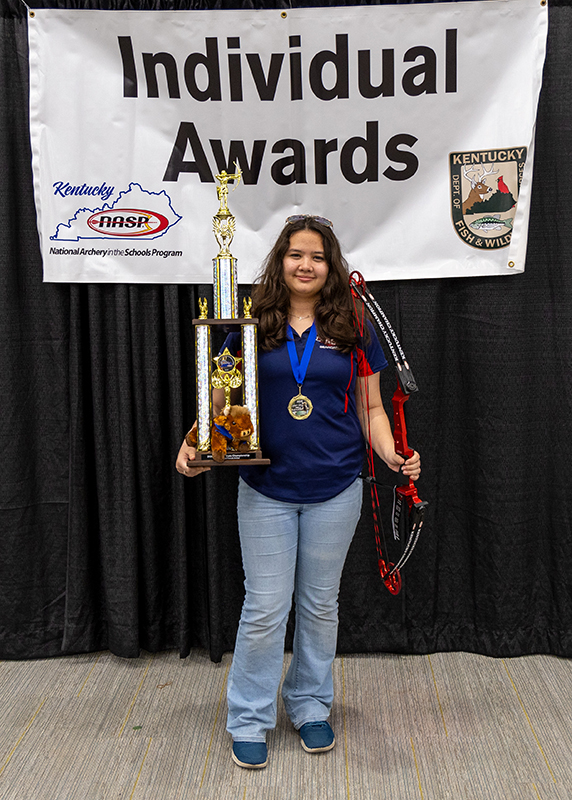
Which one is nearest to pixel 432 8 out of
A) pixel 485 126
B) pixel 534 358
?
pixel 485 126

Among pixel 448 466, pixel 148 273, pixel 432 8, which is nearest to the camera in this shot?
pixel 432 8

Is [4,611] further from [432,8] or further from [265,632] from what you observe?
[432,8]

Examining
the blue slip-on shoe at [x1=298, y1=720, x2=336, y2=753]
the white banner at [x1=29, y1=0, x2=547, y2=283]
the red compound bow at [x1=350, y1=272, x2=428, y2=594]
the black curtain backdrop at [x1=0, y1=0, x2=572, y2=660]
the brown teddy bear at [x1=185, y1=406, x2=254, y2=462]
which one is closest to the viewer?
the brown teddy bear at [x1=185, y1=406, x2=254, y2=462]

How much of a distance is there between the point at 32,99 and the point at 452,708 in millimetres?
2312

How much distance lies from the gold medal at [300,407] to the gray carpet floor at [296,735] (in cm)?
96

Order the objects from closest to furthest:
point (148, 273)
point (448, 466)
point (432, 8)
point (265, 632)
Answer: point (265, 632) → point (432, 8) → point (148, 273) → point (448, 466)

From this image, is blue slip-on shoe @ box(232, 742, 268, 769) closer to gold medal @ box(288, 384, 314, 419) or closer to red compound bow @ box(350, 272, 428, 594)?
red compound bow @ box(350, 272, 428, 594)

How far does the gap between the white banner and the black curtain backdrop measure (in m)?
0.11

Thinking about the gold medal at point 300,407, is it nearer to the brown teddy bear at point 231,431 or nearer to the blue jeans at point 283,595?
the brown teddy bear at point 231,431

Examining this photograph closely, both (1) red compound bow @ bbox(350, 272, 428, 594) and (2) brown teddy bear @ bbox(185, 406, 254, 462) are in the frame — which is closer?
(2) brown teddy bear @ bbox(185, 406, 254, 462)

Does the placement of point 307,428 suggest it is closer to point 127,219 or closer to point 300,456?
point 300,456

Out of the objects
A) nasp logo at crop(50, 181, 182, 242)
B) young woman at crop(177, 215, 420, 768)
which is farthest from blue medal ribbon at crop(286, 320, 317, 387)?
nasp logo at crop(50, 181, 182, 242)

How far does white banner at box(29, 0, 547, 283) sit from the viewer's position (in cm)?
222

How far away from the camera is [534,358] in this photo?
8.00ft
